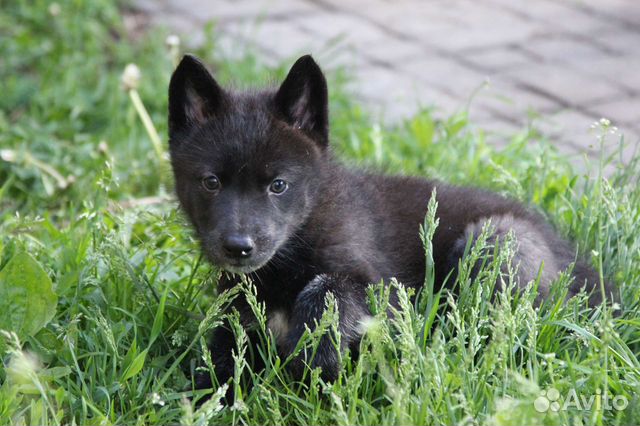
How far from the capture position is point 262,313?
3492mm

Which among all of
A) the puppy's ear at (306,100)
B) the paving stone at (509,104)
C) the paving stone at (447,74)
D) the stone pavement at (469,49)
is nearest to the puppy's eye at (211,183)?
the puppy's ear at (306,100)

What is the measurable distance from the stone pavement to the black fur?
1.99 meters

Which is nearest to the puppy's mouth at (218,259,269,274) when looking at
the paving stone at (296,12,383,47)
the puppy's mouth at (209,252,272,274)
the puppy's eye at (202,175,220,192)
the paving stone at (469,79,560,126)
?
the puppy's mouth at (209,252,272,274)

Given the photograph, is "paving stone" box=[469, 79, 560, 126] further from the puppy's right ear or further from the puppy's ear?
the puppy's right ear

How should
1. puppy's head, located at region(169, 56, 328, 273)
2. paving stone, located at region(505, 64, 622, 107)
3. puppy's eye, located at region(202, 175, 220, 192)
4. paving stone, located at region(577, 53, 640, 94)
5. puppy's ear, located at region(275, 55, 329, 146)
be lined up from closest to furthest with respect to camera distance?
puppy's head, located at region(169, 56, 328, 273)
puppy's eye, located at region(202, 175, 220, 192)
puppy's ear, located at region(275, 55, 329, 146)
paving stone, located at region(505, 64, 622, 107)
paving stone, located at region(577, 53, 640, 94)

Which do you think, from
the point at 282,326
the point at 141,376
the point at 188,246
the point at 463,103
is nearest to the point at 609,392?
the point at 282,326

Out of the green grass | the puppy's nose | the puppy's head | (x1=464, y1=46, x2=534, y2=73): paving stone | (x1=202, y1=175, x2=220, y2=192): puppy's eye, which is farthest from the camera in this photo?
(x1=464, y1=46, x2=534, y2=73): paving stone

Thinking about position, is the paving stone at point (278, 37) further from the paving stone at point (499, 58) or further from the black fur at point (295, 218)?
the black fur at point (295, 218)

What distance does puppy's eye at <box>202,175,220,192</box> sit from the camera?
12.8ft

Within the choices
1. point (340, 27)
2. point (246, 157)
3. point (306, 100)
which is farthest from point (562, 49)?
point (246, 157)

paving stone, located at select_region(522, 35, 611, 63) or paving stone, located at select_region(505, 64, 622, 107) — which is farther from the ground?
paving stone, located at select_region(522, 35, 611, 63)

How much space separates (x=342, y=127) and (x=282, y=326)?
8.25 ft

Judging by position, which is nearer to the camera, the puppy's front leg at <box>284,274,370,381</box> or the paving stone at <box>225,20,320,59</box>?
the puppy's front leg at <box>284,274,370,381</box>

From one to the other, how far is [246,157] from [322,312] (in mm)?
691
